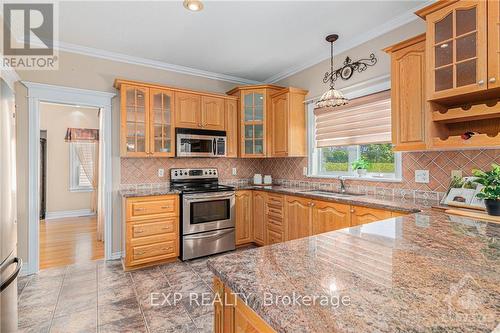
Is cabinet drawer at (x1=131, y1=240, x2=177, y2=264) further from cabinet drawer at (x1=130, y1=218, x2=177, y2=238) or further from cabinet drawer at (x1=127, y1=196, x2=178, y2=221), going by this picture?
cabinet drawer at (x1=127, y1=196, x2=178, y2=221)

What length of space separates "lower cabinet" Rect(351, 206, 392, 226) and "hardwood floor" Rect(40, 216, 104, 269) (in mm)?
3262

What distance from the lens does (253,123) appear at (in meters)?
4.09

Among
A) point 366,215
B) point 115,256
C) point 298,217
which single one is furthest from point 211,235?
point 366,215

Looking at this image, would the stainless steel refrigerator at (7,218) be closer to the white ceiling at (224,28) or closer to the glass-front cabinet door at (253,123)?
the white ceiling at (224,28)

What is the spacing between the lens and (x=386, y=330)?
0.58 metres

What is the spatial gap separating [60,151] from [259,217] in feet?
16.6

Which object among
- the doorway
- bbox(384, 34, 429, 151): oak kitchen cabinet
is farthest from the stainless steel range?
the doorway

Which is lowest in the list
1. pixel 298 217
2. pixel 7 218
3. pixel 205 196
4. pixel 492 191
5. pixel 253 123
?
pixel 298 217

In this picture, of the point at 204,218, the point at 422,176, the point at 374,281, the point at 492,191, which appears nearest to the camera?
the point at 374,281

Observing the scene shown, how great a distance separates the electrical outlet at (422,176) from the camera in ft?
8.30

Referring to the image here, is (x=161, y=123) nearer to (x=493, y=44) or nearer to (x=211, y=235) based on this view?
(x=211, y=235)

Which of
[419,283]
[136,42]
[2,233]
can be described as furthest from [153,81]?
[419,283]

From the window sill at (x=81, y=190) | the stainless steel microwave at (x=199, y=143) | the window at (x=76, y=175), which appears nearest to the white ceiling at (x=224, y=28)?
the stainless steel microwave at (x=199, y=143)

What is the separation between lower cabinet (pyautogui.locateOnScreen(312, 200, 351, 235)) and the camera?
8.54 ft
